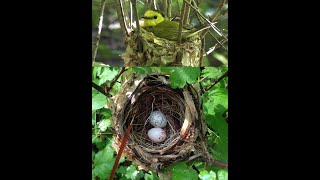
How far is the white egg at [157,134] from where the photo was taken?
226cm

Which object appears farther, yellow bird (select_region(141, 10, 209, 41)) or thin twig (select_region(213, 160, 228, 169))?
yellow bird (select_region(141, 10, 209, 41))

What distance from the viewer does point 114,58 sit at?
224 cm

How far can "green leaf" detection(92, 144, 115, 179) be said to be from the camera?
2.16 meters

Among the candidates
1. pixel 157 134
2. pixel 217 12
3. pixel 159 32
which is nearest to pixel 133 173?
pixel 157 134

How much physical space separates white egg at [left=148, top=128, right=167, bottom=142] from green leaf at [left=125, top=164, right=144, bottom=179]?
151mm

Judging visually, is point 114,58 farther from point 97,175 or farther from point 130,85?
point 97,175

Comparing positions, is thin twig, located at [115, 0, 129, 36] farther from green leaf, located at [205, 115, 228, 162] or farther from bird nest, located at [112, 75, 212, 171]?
green leaf, located at [205, 115, 228, 162]

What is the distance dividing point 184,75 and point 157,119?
0.26m

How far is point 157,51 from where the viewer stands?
224cm

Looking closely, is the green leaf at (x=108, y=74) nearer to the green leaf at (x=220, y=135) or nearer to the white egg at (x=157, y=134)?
the white egg at (x=157, y=134)

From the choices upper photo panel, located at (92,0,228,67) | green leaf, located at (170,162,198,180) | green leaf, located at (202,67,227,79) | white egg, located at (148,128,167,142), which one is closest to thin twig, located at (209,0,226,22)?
upper photo panel, located at (92,0,228,67)

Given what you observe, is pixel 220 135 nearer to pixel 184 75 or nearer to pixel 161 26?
pixel 184 75

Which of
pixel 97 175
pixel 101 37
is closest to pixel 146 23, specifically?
pixel 101 37
